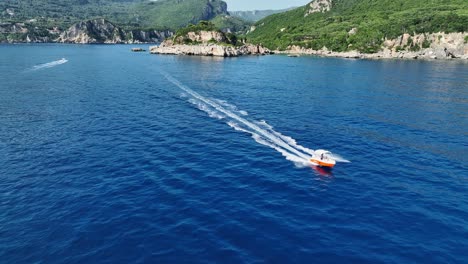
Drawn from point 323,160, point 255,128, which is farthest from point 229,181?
point 255,128

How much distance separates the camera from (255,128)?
81.6 meters

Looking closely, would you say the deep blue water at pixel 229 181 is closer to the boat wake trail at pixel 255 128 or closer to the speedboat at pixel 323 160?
the boat wake trail at pixel 255 128

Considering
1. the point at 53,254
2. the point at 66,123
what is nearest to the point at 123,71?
the point at 66,123

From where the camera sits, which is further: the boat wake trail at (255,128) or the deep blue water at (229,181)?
the boat wake trail at (255,128)

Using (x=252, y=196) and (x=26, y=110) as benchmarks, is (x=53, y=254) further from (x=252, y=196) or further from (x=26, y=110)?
(x=26, y=110)

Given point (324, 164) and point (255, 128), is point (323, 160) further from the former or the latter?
point (255, 128)

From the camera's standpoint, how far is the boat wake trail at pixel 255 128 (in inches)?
2579

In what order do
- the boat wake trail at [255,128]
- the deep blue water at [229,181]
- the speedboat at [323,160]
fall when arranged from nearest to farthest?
the deep blue water at [229,181] → the speedboat at [323,160] → the boat wake trail at [255,128]

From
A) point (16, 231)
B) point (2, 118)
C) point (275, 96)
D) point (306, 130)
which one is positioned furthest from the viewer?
point (275, 96)

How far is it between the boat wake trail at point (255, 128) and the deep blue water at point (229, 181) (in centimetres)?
48

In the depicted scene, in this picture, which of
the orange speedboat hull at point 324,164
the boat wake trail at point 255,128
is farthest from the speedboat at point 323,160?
the boat wake trail at point 255,128

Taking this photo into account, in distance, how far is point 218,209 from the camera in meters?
45.9

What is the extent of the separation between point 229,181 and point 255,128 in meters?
28.9

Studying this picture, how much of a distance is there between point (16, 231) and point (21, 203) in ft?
24.7
